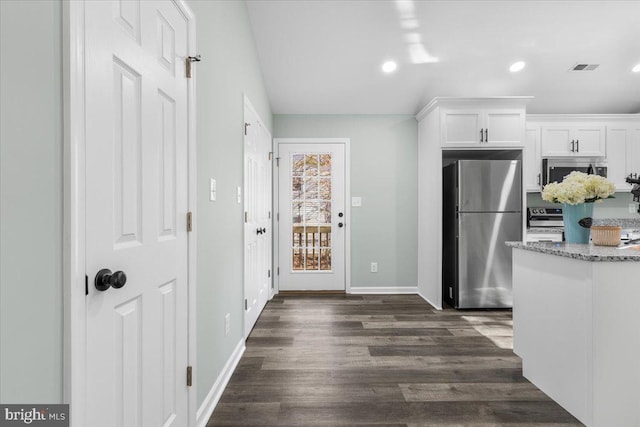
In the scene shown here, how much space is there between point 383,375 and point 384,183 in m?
2.66

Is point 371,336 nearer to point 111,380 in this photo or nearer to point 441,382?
point 441,382

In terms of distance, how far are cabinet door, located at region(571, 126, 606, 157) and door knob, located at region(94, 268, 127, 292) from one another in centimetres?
502

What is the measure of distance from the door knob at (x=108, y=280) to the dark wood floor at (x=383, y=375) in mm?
1197

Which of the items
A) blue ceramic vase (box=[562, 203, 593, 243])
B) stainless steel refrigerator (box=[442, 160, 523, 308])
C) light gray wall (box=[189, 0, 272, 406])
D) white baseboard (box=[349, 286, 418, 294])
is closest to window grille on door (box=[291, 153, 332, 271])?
white baseboard (box=[349, 286, 418, 294])

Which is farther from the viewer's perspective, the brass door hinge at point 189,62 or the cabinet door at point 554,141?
the cabinet door at point 554,141

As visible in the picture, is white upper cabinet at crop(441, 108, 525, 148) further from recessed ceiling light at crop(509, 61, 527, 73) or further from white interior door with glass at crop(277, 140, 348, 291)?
white interior door with glass at crop(277, 140, 348, 291)

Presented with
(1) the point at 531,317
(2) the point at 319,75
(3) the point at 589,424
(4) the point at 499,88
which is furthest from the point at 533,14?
(3) the point at 589,424

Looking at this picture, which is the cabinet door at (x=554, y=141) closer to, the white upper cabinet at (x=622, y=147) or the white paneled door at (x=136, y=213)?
the white upper cabinet at (x=622, y=147)

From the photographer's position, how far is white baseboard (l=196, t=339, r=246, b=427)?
171cm

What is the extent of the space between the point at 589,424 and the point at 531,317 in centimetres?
61

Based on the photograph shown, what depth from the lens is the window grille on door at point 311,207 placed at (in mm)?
4465

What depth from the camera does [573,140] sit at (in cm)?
416

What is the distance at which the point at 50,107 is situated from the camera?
2.59ft

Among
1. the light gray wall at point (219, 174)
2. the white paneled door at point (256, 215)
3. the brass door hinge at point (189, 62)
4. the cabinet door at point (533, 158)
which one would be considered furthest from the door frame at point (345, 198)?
the brass door hinge at point (189, 62)
